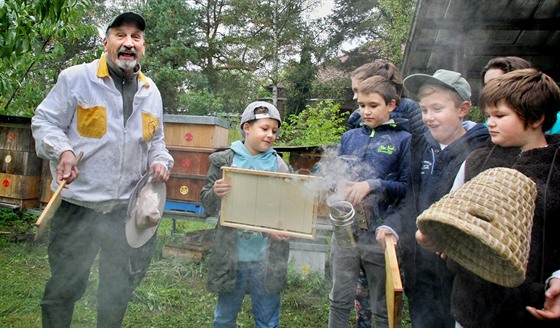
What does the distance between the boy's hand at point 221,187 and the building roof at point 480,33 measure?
275 centimetres

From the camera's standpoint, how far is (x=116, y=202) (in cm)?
273

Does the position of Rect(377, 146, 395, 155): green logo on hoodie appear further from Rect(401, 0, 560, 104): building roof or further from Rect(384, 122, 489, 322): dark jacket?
Rect(401, 0, 560, 104): building roof

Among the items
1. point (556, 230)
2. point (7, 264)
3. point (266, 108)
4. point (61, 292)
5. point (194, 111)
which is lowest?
point (7, 264)

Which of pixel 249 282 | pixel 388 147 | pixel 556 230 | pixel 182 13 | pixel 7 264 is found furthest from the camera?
pixel 182 13

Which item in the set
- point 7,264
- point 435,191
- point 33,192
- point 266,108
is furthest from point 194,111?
point 435,191

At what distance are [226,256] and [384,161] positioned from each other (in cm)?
119

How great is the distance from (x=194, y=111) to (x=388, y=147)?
439 inches

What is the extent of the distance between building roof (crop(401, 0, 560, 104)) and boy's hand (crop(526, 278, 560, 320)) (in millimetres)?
3184

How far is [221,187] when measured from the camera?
8.70ft

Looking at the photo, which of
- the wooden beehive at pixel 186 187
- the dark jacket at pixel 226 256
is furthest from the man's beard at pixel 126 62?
the wooden beehive at pixel 186 187

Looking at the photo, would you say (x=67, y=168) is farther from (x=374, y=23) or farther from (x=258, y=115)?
(x=374, y=23)

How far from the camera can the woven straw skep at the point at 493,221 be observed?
139 cm

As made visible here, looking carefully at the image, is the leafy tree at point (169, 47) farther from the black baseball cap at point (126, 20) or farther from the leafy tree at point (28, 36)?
the black baseball cap at point (126, 20)

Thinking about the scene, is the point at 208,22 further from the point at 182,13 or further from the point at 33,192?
the point at 33,192
